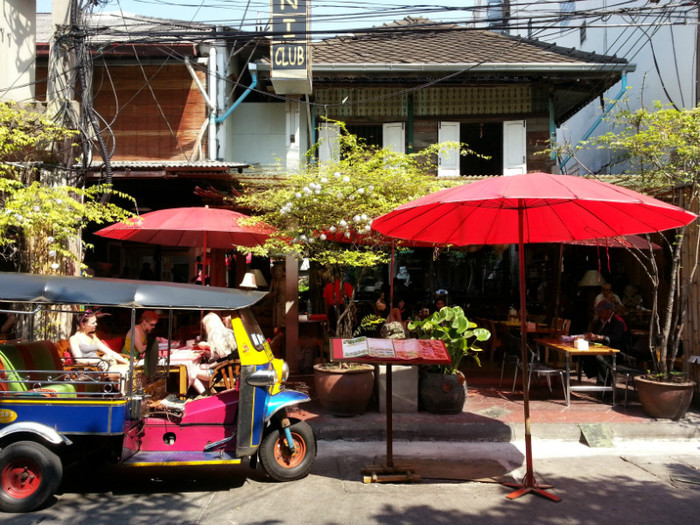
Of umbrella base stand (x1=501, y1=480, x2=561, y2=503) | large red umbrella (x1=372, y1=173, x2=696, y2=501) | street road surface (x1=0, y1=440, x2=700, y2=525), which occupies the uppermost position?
large red umbrella (x1=372, y1=173, x2=696, y2=501)

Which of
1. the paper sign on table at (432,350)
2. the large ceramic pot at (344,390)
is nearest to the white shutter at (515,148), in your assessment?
the large ceramic pot at (344,390)

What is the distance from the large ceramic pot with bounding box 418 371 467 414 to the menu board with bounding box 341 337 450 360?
165 cm

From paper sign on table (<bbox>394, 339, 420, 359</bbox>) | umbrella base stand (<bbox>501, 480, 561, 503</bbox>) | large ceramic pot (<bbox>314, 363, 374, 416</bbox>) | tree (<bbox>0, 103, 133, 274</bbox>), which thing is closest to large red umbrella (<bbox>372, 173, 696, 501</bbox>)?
umbrella base stand (<bbox>501, 480, 561, 503</bbox>)

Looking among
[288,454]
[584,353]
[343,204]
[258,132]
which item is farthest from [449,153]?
[288,454]

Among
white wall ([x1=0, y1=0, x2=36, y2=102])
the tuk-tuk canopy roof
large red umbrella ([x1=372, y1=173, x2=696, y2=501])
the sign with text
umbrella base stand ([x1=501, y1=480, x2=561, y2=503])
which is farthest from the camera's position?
the sign with text

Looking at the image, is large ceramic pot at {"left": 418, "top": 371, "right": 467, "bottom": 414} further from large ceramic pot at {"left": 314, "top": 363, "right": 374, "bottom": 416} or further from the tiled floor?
large ceramic pot at {"left": 314, "top": 363, "right": 374, "bottom": 416}

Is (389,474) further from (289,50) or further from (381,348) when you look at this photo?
(289,50)

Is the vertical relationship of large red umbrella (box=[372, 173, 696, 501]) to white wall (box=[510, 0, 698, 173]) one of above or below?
below

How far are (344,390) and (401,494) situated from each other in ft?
7.58

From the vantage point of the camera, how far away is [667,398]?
7.27 m

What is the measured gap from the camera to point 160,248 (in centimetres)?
1364

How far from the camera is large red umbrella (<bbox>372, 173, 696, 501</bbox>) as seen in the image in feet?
14.8

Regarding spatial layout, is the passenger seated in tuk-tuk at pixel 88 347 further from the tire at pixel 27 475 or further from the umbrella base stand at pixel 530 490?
the umbrella base stand at pixel 530 490

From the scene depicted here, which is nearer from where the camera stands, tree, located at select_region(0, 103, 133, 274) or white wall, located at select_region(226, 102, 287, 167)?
tree, located at select_region(0, 103, 133, 274)
